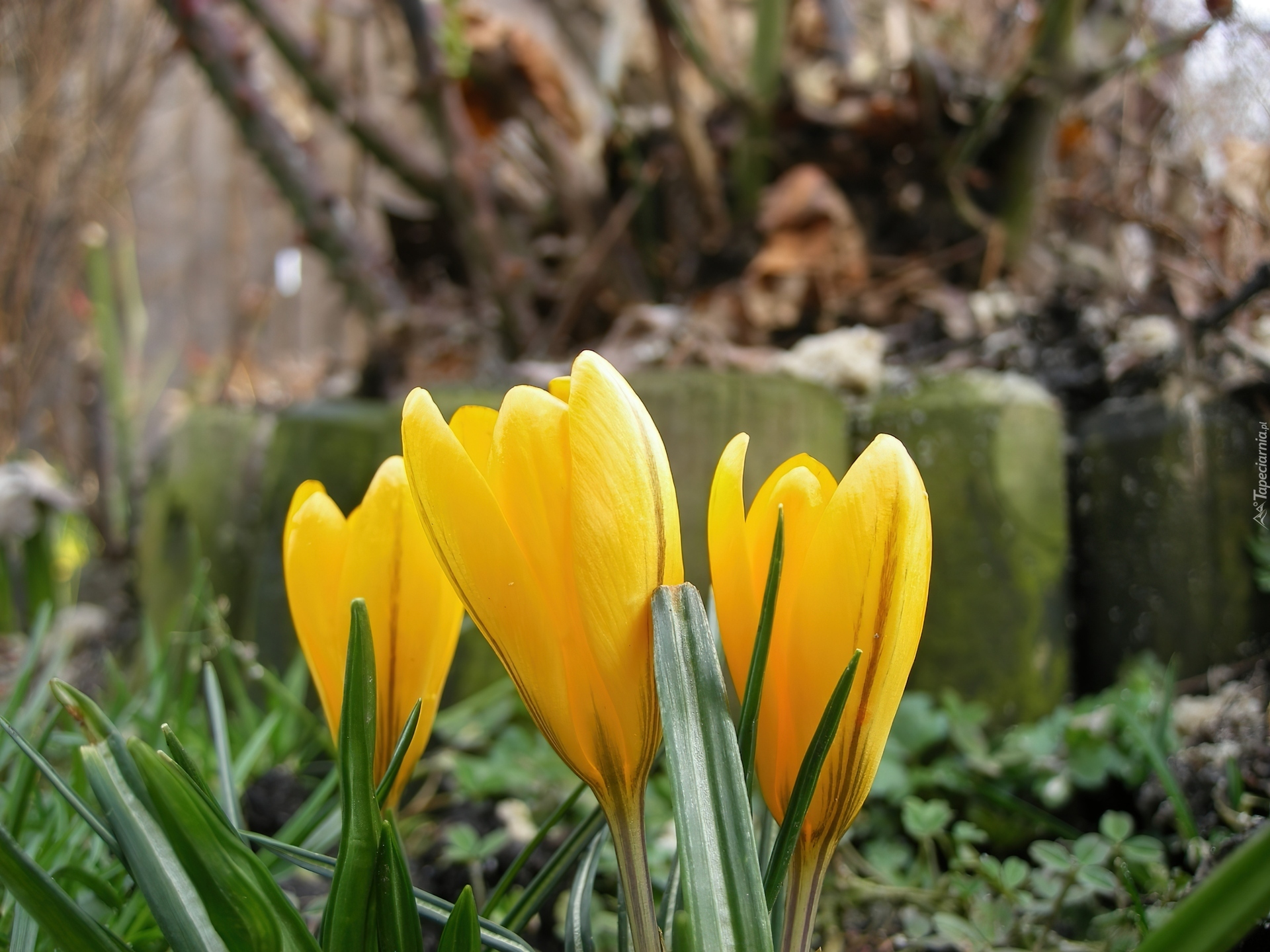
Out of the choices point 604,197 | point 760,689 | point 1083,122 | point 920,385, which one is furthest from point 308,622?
point 1083,122

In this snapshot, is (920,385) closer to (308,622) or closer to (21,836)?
(308,622)

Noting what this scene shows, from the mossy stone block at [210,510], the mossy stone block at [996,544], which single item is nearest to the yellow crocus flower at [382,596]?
the mossy stone block at [996,544]

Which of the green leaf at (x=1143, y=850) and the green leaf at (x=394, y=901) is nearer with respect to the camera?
the green leaf at (x=394, y=901)

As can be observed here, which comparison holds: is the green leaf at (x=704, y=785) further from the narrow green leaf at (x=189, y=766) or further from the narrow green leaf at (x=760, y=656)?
the narrow green leaf at (x=189, y=766)

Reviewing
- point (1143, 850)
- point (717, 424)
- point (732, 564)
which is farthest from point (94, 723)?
point (717, 424)

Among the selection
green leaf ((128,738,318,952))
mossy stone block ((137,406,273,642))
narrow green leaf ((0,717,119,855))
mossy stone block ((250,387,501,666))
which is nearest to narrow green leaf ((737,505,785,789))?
green leaf ((128,738,318,952))

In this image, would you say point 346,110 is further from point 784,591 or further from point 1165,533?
point 784,591

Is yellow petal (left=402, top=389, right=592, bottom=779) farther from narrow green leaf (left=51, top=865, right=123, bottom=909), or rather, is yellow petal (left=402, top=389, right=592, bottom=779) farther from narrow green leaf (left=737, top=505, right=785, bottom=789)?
narrow green leaf (left=51, top=865, right=123, bottom=909)
